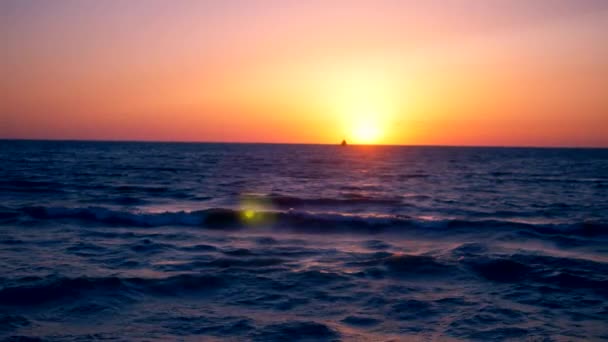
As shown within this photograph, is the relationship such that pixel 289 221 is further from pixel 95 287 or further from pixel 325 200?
pixel 95 287

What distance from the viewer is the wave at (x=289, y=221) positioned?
690 inches

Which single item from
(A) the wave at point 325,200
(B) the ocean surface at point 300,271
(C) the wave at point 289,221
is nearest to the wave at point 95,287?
(B) the ocean surface at point 300,271

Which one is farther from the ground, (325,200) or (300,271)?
(325,200)

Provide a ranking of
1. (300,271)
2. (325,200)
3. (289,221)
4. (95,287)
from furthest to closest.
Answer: (325,200), (289,221), (300,271), (95,287)

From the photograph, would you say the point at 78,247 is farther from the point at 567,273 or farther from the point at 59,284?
the point at 567,273

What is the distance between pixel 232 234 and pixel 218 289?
20.6ft

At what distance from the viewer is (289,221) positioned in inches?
741

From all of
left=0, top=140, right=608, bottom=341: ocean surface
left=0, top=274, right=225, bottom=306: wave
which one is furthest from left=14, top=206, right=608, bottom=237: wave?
left=0, top=274, right=225, bottom=306: wave

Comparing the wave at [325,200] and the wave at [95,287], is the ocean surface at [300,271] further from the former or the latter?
the wave at [325,200]

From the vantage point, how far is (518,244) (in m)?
14.8

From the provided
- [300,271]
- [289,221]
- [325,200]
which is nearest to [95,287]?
[300,271]

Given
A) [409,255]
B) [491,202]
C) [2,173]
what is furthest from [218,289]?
[2,173]

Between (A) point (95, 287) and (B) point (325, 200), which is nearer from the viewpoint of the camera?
(A) point (95, 287)

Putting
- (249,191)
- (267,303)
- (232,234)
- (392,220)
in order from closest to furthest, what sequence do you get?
(267,303) → (232,234) → (392,220) → (249,191)
